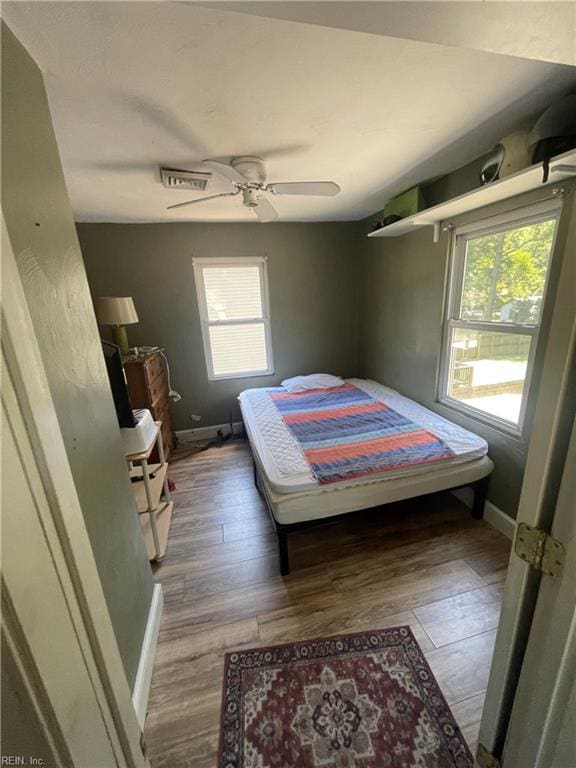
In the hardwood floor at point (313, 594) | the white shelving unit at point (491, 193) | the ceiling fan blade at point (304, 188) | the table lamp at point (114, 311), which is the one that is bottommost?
the hardwood floor at point (313, 594)

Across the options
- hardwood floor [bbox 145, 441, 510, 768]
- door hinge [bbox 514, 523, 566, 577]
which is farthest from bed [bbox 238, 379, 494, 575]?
door hinge [bbox 514, 523, 566, 577]

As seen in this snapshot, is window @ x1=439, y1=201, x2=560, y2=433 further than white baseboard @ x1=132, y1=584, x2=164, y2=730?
Yes

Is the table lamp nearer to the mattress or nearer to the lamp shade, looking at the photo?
the lamp shade

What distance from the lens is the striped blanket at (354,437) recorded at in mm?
1857

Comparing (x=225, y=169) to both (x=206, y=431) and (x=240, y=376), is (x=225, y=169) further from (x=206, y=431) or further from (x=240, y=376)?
(x=206, y=431)

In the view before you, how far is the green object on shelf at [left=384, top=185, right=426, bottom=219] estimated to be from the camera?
Result: 90.0 inches

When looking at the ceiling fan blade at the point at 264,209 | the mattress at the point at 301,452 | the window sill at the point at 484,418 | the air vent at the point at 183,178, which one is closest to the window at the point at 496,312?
the window sill at the point at 484,418

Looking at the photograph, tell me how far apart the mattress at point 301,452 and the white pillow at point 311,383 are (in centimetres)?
59

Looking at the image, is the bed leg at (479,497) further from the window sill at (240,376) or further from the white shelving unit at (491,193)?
the window sill at (240,376)

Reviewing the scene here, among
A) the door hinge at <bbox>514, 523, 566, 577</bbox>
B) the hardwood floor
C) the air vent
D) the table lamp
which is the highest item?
the air vent

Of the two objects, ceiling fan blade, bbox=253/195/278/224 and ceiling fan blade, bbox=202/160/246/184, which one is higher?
ceiling fan blade, bbox=202/160/246/184

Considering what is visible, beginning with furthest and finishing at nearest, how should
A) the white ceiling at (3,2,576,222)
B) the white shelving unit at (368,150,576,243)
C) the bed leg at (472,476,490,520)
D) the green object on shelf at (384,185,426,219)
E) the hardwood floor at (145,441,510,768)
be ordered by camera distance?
the green object on shelf at (384,185,426,219)
the bed leg at (472,476,490,520)
the white shelving unit at (368,150,576,243)
the hardwood floor at (145,441,510,768)
the white ceiling at (3,2,576,222)

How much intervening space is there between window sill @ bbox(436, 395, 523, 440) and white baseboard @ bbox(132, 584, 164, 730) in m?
2.36

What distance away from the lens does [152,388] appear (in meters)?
2.79
